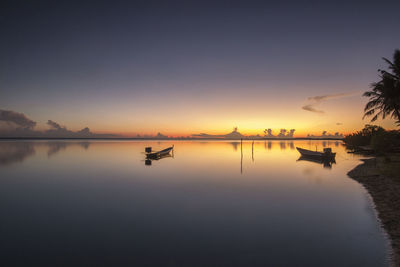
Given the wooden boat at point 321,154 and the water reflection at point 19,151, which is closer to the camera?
the wooden boat at point 321,154

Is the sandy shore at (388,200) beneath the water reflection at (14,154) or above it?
above

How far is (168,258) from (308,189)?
676 inches

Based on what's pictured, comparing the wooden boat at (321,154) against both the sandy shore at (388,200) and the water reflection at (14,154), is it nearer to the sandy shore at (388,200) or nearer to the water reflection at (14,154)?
the sandy shore at (388,200)

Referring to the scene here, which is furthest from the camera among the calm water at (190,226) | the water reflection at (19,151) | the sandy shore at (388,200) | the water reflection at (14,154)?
the water reflection at (19,151)

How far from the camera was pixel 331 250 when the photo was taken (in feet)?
30.4

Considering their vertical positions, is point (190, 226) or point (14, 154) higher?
point (190, 226)

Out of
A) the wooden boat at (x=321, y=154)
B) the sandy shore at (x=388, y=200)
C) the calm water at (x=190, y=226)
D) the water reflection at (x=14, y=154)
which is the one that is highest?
the wooden boat at (x=321, y=154)

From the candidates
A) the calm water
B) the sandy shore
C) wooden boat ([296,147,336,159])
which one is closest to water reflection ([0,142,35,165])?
the calm water

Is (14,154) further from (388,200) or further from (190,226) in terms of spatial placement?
(388,200)

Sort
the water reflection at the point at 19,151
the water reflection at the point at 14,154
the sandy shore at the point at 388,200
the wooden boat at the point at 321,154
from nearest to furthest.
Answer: the sandy shore at the point at 388,200 → the wooden boat at the point at 321,154 → the water reflection at the point at 14,154 → the water reflection at the point at 19,151

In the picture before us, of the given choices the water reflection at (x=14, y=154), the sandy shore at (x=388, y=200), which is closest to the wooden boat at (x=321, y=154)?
the sandy shore at (x=388, y=200)

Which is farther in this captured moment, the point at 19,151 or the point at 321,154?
the point at 19,151

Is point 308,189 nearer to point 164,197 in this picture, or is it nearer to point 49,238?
point 164,197

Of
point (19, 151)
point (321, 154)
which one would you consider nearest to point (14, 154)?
point (19, 151)
